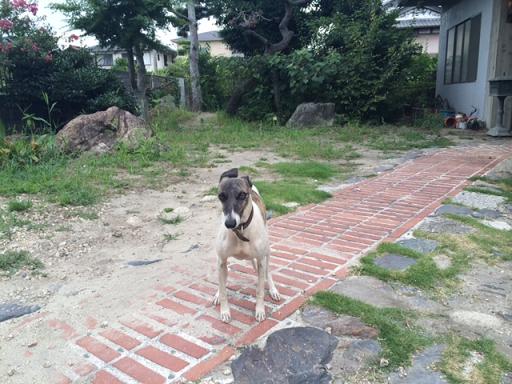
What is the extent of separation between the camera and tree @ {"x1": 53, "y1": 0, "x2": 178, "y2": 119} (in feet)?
37.0

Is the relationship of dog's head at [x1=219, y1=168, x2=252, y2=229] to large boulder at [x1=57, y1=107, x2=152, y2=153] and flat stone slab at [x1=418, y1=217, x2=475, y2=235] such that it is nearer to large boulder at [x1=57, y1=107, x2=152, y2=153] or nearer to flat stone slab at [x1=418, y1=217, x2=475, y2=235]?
flat stone slab at [x1=418, y1=217, x2=475, y2=235]

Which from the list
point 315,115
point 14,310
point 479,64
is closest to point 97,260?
point 14,310

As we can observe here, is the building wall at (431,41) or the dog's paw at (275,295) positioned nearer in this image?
the dog's paw at (275,295)

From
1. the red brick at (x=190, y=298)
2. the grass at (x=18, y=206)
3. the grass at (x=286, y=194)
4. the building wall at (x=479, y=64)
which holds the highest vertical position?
the building wall at (x=479, y=64)

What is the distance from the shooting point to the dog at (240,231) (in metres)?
2.49

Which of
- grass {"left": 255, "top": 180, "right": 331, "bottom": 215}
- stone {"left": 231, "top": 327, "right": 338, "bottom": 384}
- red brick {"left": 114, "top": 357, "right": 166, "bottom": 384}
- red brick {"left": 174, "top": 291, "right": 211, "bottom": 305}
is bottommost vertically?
red brick {"left": 114, "top": 357, "right": 166, "bottom": 384}

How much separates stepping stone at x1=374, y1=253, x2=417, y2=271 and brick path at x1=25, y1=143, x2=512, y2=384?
208 millimetres

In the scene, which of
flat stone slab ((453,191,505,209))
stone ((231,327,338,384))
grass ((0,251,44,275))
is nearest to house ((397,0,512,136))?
flat stone slab ((453,191,505,209))

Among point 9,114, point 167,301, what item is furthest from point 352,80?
point 167,301

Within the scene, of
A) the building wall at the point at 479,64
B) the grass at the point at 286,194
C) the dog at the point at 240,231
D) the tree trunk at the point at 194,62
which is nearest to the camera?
the dog at the point at 240,231

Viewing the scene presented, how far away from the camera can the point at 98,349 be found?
2.55m

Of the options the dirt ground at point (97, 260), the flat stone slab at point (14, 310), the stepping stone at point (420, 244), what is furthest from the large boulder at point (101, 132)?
the stepping stone at point (420, 244)

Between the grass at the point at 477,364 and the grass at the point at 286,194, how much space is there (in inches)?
110

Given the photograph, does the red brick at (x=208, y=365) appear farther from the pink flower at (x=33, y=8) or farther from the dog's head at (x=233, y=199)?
the pink flower at (x=33, y=8)
